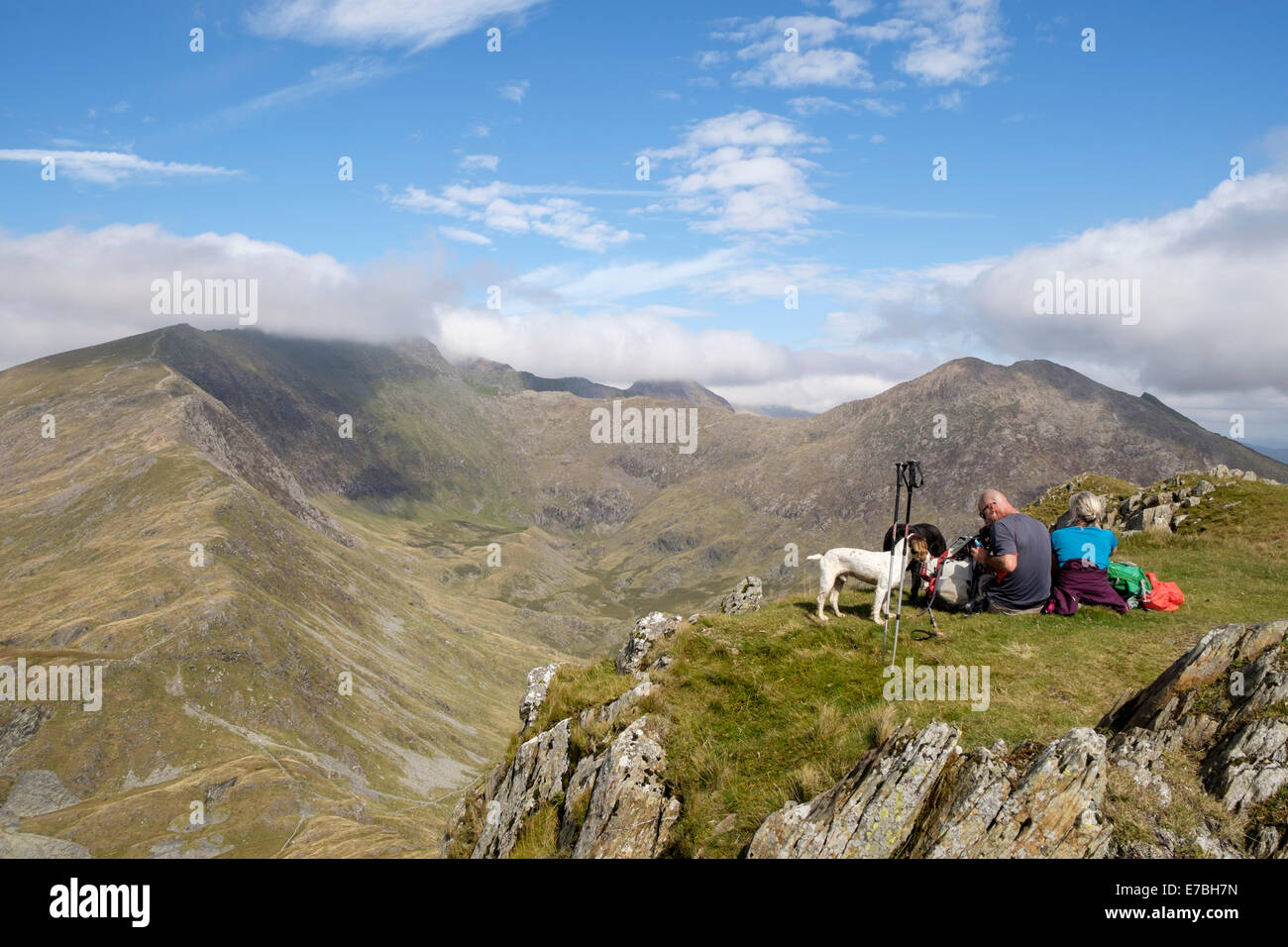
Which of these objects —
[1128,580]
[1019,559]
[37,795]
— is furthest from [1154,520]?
[37,795]

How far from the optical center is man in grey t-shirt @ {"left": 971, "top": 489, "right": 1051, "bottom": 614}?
70.7 ft

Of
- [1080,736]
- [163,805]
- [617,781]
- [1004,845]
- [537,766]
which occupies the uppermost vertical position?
[1080,736]

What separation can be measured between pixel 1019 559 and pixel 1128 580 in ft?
12.6

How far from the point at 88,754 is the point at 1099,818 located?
207m

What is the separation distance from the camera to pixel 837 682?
1794cm

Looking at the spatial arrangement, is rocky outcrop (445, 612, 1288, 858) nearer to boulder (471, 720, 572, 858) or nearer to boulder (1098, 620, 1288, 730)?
boulder (1098, 620, 1288, 730)

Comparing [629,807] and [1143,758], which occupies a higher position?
[1143,758]

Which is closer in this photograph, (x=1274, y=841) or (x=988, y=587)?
(x=1274, y=841)

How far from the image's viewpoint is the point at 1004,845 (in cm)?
1026

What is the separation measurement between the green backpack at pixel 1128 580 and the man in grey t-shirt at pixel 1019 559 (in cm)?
253

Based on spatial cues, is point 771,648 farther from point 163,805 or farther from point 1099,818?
point 163,805

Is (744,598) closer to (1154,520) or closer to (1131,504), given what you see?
(1154,520)

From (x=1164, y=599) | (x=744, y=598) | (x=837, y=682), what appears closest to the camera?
(x=837, y=682)
